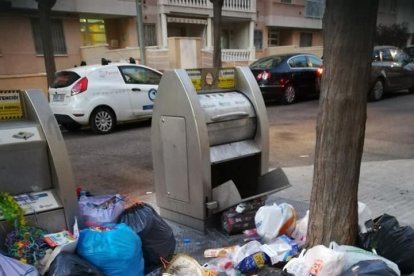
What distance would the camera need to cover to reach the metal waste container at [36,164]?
2.43 meters

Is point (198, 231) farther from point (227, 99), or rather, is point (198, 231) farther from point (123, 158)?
point (123, 158)

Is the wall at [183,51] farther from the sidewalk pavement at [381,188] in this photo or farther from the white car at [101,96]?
the sidewalk pavement at [381,188]

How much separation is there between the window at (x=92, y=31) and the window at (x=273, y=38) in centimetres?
1120

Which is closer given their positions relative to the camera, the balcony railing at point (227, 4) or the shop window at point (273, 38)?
the balcony railing at point (227, 4)

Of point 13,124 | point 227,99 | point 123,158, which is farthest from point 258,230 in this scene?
point 123,158

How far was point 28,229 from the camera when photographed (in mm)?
2357

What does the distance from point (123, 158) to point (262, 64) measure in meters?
6.81

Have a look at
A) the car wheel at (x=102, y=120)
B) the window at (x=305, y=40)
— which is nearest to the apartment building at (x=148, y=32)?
the window at (x=305, y=40)

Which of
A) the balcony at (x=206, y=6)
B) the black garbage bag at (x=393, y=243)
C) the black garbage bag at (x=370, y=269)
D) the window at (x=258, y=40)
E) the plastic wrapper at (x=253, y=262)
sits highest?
the balcony at (x=206, y=6)

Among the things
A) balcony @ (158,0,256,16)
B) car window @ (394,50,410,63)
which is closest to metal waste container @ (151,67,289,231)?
car window @ (394,50,410,63)

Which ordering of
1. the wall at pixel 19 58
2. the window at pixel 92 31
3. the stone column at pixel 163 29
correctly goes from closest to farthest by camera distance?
the wall at pixel 19 58
the window at pixel 92 31
the stone column at pixel 163 29

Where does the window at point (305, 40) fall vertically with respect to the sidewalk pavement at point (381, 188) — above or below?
above

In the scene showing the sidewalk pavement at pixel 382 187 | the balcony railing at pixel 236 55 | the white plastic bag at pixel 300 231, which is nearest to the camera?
the white plastic bag at pixel 300 231

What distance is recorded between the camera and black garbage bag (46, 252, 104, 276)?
2.14m
